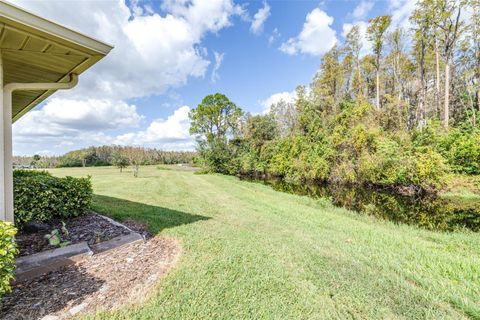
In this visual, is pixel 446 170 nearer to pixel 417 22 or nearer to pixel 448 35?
pixel 448 35

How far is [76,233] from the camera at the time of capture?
3824 mm

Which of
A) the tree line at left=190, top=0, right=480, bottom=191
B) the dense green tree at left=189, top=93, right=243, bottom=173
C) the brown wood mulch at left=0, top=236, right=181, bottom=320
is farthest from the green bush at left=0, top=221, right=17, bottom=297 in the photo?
the dense green tree at left=189, top=93, right=243, bottom=173

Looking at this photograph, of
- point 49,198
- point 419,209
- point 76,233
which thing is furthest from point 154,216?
point 419,209

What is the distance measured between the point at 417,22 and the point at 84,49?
20.9m

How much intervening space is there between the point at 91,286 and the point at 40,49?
121 inches

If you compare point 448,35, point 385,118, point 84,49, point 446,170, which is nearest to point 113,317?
point 84,49

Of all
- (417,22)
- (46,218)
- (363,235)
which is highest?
(417,22)

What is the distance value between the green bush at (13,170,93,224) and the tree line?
13205 mm

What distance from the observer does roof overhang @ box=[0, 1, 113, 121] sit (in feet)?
7.74

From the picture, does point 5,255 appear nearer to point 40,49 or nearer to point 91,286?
point 91,286

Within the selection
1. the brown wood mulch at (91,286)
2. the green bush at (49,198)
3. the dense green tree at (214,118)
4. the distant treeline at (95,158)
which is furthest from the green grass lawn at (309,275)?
the distant treeline at (95,158)

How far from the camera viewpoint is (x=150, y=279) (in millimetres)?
2607

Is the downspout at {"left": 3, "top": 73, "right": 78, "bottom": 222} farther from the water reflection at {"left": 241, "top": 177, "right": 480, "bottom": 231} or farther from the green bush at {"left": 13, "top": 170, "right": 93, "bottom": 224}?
the water reflection at {"left": 241, "top": 177, "right": 480, "bottom": 231}

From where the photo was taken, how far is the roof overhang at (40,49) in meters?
2.36
